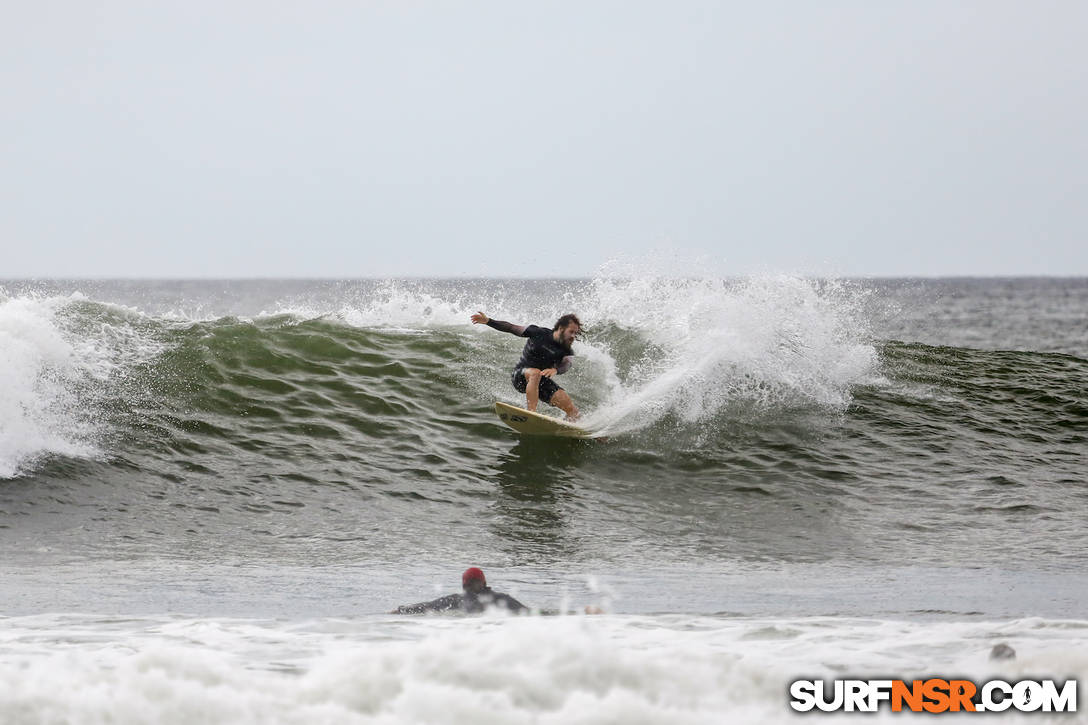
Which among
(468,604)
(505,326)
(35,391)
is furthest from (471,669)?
(35,391)

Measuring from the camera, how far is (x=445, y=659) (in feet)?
16.3

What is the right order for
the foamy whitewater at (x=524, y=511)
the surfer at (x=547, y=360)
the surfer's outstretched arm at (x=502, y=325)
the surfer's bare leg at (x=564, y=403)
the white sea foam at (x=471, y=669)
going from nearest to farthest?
the white sea foam at (x=471, y=669)
the foamy whitewater at (x=524, y=511)
the surfer's outstretched arm at (x=502, y=325)
the surfer at (x=547, y=360)
the surfer's bare leg at (x=564, y=403)

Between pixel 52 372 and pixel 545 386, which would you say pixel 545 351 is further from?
pixel 52 372

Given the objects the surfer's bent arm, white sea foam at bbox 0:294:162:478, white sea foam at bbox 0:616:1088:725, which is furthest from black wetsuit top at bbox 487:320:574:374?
white sea foam at bbox 0:616:1088:725

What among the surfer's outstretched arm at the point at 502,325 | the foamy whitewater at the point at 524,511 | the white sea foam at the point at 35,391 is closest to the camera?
the foamy whitewater at the point at 524,511

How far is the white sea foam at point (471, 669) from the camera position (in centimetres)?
455

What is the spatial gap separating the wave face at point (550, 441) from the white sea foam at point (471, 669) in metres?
2.73

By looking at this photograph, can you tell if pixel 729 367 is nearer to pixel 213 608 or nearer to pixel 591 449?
pixel 591 449

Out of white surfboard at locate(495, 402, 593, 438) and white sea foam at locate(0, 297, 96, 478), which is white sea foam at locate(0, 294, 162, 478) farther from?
white surfboard at locate(495, 402, 593, 438)

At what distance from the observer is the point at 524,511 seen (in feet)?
33.5

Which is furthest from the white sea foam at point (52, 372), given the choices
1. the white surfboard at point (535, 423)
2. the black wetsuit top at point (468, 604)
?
the black wetsuit top at point (468, 604)

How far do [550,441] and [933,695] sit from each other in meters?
7.66

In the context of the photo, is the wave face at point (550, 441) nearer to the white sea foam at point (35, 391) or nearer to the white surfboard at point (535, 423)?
the white sea foam at point (35, 391)

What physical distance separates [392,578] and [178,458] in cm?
424
